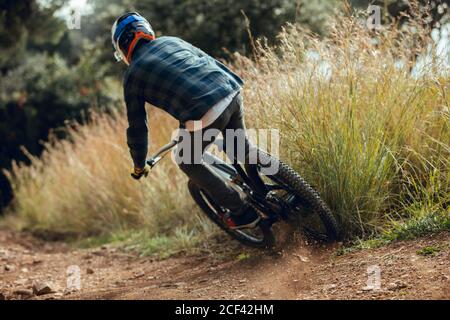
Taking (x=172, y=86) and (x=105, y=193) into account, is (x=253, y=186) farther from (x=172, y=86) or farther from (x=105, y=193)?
(x=105, y=193)

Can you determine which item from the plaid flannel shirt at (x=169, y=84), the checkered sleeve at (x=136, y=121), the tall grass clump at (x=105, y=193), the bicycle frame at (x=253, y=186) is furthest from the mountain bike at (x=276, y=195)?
the tall grass clump at (x=105, y=193)

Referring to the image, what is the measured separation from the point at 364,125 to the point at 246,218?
106cm

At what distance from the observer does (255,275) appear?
415 cm

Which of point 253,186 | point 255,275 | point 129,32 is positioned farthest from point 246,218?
point 129,32

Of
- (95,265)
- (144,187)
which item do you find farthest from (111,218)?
(95,265)

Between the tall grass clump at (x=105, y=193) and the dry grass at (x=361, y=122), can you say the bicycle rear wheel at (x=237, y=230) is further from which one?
the tall grass clump at (x=105, y=193)

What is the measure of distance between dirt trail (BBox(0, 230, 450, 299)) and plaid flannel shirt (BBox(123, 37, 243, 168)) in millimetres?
1136

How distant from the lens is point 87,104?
1138 centimetres

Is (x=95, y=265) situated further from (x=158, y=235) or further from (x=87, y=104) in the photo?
(x=87, y=104)

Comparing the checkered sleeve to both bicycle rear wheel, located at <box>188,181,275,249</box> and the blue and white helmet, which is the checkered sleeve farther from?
bicycle rear wheel, located at <box>188,181,275,249</box>

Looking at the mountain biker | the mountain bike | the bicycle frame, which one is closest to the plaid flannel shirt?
the mountain biker
